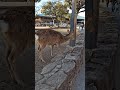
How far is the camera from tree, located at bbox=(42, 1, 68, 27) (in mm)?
1572

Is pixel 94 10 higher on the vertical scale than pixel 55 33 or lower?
higher

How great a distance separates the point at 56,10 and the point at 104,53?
17.3 inches

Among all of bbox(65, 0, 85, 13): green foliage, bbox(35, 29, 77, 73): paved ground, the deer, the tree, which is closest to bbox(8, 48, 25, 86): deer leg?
the deer

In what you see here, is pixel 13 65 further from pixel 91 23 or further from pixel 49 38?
pixel 91 23

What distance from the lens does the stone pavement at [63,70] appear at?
1.58m

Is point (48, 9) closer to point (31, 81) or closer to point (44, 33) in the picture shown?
point (44, 33)

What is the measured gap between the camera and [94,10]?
5.82ft

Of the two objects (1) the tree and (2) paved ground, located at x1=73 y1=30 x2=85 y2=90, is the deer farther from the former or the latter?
(2) paved ground, located at x1=73 y1=30 x2=85 y2=90

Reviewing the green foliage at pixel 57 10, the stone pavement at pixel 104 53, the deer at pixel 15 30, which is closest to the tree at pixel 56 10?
the green foliage at pixel 57 10

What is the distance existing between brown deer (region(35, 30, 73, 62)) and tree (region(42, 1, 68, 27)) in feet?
0.28

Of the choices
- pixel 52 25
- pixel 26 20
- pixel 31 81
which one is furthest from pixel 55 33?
Answer: pixel 31 81

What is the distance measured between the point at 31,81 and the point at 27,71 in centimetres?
6

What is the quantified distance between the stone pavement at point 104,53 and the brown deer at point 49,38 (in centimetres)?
22

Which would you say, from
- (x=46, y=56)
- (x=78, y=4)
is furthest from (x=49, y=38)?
(x=78, y=4)
